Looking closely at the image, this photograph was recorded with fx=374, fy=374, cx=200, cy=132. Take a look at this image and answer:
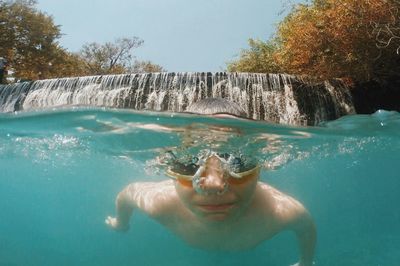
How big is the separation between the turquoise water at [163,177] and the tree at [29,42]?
15.5m

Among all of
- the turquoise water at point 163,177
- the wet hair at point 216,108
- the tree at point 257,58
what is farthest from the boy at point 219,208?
the tree at point 257,58

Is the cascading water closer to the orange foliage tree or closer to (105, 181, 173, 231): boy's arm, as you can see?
the orange foliage tree

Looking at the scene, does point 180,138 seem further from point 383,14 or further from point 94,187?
point 94,187

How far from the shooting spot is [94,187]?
2000 centimetres

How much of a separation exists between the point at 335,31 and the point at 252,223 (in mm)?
11179

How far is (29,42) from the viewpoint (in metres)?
35.7

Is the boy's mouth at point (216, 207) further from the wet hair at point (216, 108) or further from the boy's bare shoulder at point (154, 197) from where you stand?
the wet hair at point (216, 108)

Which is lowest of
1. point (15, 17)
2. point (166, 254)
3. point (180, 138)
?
point (166, 254)

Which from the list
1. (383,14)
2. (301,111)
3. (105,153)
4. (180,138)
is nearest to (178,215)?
(180,138)

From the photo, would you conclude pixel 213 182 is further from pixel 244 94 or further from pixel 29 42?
pixel 29 42

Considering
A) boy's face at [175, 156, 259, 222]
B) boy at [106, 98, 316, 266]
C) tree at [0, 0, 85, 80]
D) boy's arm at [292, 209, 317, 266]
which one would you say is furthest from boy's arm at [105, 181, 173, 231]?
tree at [0, 0, 85, 80]

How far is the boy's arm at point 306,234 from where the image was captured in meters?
5.17

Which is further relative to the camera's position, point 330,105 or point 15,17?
point 15,17

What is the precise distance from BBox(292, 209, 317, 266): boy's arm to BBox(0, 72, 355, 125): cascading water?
8.20 meters
